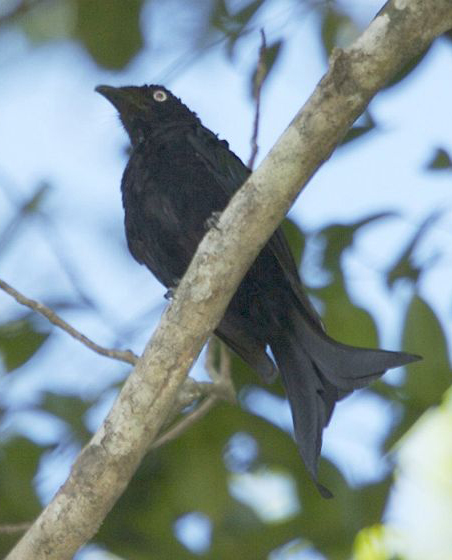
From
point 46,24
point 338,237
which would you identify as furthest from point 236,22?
point 46,24

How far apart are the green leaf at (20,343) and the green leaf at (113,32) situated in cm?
133

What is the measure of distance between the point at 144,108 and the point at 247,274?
105cm

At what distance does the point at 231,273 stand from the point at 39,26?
4.60m

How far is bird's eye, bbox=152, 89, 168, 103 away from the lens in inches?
210

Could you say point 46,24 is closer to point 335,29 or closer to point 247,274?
Result: point 335,29

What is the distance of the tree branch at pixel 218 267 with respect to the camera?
138 inches

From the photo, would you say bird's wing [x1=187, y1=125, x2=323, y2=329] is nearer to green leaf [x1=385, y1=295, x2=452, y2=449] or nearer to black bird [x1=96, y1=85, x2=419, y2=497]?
black bird [x1=96, y1=85, x2=419, y2=497]

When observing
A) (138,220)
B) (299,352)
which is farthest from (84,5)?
(299,352)

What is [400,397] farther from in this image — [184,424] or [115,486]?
[115,486]

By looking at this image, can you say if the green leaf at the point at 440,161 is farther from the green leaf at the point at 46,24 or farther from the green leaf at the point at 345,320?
the green leaf at the point at 46,24

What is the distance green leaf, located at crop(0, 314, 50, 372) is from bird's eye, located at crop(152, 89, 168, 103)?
43.5 inches

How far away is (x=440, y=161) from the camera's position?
16.0 ft

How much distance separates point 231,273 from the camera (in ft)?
11.6

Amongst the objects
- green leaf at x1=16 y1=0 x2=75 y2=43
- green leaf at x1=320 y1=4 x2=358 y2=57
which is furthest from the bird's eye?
green leaf at x1=16 y1=0 x2=75 y2=43
